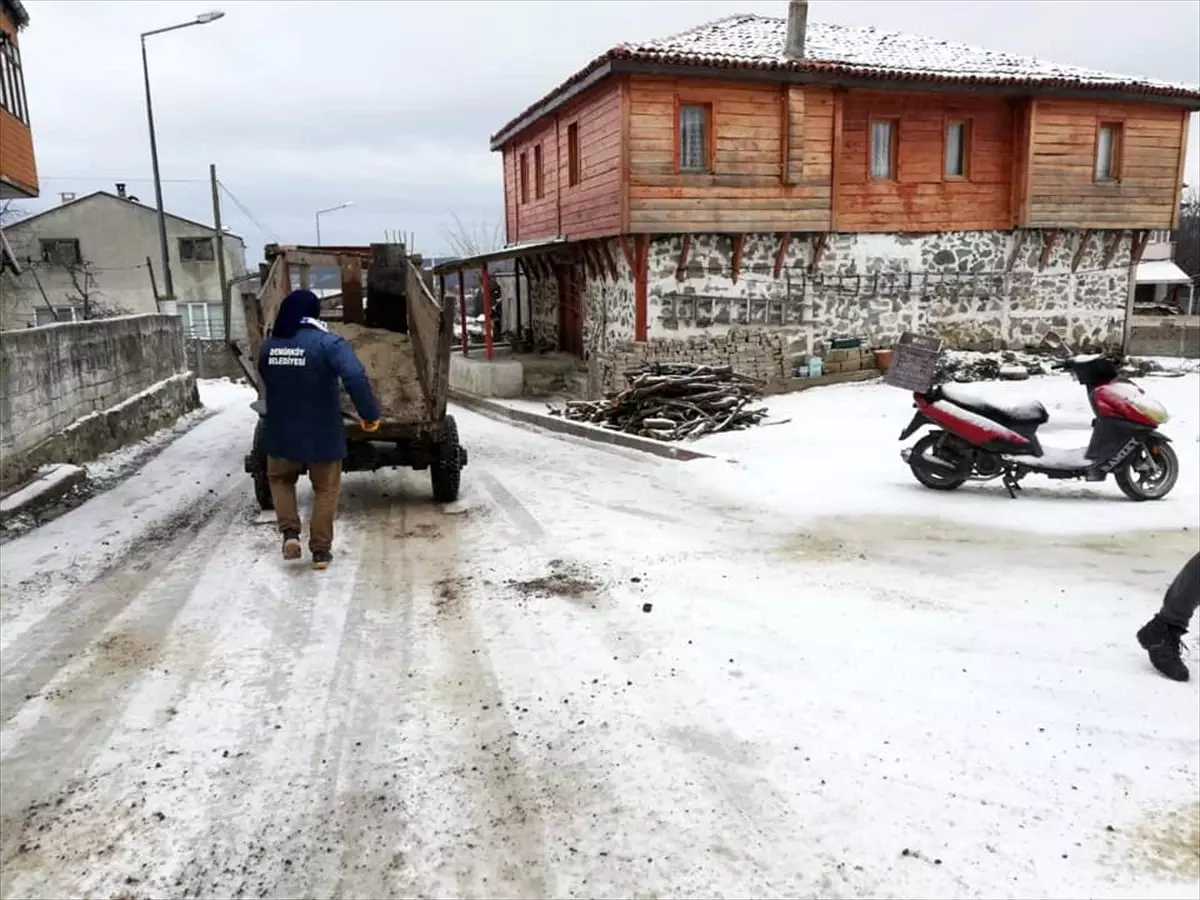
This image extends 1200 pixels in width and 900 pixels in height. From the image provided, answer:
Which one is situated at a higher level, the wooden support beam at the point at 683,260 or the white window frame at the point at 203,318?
the wooden support beam at the point at 683,260

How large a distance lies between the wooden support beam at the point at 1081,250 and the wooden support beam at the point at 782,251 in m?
6.54

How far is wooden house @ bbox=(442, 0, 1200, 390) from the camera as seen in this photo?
1487 centimetres

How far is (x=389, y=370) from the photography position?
327 inches

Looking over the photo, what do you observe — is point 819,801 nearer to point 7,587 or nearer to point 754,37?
point 7,587

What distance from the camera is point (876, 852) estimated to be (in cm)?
277

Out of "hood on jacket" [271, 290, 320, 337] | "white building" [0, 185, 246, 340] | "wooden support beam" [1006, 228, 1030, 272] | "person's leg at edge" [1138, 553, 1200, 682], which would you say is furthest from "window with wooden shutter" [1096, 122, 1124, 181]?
"white building" [0, 185, 246, 340]

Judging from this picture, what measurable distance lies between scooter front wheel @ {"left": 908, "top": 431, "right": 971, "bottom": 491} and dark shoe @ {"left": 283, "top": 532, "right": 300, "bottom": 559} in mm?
5420

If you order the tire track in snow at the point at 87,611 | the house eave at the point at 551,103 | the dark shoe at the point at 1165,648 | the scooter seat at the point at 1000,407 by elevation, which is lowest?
the tire track in snow at the point at 87,611

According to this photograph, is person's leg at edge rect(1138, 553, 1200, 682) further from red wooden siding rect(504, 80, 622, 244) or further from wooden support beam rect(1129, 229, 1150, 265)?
wooden support beam rect(1129, 229, 1150, 265)

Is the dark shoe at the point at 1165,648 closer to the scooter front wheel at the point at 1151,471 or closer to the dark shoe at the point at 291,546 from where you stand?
the scooter front wheel at the point at 1151,471

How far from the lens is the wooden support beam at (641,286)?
49.1ft

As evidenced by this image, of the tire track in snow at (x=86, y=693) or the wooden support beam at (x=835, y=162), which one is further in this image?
the wooden support beam at (x=835, y=162)

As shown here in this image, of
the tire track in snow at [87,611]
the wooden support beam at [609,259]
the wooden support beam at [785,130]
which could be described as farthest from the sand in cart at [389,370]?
the wooden support beam at [785,130]

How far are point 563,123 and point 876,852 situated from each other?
16817 mm
